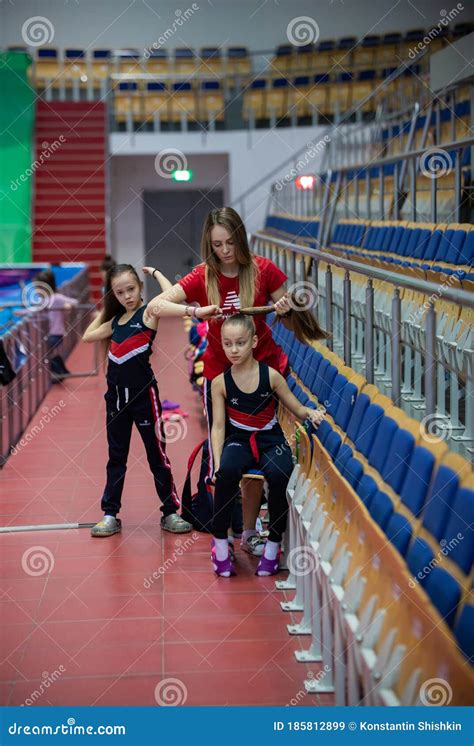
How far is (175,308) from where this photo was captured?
4.04 m

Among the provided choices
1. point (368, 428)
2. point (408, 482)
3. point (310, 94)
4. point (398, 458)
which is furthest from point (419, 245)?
point (310, 94)

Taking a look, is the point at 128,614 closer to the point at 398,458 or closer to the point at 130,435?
the point at 130,435

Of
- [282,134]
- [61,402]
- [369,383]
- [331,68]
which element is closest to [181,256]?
[282,134]

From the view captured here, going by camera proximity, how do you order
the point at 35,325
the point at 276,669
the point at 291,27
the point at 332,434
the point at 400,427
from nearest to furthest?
the point at 400,427 < the point at 276,669 < the point at 332,434 < the point at 35,325 < the point at 291,27

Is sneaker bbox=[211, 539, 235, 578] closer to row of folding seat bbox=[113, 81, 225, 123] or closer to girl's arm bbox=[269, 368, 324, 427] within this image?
girl's arm bbox=[269, 368, 324, 427]

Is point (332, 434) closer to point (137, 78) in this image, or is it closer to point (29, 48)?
point (137, 78)

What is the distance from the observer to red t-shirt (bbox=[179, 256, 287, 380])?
4148 mm

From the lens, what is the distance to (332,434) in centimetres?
385

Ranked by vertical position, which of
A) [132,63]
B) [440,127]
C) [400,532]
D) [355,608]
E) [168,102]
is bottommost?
[355,608]

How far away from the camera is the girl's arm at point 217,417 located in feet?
13.5

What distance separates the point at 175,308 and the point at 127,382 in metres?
0.74

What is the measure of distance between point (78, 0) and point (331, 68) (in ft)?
13.8

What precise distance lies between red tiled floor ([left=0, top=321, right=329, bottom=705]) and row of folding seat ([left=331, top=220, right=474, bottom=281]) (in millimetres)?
1982

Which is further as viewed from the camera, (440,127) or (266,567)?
(440,127)
